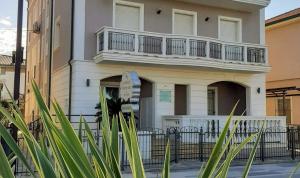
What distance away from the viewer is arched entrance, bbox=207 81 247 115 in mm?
20672

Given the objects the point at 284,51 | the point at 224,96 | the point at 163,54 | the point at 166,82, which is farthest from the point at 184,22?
the point at 284,51

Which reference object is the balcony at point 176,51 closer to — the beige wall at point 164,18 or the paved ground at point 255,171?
the beige wall at point 164,18

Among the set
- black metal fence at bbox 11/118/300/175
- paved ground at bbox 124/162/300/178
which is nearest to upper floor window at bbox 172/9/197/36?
black metal fence at bbox 11/118/300/175

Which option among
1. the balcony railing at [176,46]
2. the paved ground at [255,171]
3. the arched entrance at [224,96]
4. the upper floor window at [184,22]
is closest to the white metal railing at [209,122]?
the balcony railing at [176,46]

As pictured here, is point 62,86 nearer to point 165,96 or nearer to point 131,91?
point 165,96

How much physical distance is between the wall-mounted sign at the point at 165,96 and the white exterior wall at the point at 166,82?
0.45 feet

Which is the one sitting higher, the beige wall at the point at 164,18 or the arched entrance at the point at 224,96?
the beige wall at the point at 164,18

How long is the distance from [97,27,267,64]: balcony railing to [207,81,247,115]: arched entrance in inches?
89.6

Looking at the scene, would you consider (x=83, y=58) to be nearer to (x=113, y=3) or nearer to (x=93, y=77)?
(x=93, y=77)

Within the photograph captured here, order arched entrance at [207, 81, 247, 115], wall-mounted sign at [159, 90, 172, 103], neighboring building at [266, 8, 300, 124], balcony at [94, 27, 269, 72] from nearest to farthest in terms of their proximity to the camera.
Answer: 1. balcony at [94, 27, 269, 72]
2. wall-mounted sign at [159, 90, 172, 103]
3. arched entrance at [207, 81, 247, 115]
4. neighboring building at [266, 8, 300, 124]

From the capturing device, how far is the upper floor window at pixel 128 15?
1748 cm

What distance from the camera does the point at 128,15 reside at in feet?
58.3

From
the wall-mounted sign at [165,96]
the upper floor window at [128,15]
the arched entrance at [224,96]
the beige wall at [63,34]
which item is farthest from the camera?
the arched entrance at [224,96]

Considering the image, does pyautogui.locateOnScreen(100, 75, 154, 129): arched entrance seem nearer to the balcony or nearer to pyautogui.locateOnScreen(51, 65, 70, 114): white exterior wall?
pyautogui.locateOnScreen(51, 65, 70, 114): white exterior wall
